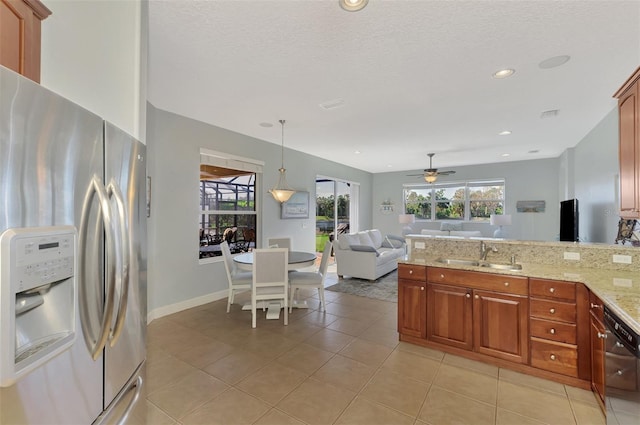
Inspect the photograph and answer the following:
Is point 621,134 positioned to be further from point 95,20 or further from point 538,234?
point 538,234

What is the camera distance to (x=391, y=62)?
252 cm

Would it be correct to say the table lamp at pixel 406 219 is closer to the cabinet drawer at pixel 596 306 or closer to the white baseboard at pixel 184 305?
the white baseboard at pixel 184 305

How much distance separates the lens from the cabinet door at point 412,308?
9.49 ft

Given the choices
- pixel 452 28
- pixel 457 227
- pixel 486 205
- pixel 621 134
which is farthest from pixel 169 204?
pixel 486 205

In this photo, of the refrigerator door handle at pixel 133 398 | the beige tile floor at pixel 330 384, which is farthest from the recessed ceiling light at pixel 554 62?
the refrigerator door handle at pixel 133 398

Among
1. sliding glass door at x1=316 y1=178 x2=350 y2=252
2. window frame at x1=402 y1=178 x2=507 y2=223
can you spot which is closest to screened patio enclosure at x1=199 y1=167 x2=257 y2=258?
sliding glass door at x1=316 y1=178 x2=350 y2=252

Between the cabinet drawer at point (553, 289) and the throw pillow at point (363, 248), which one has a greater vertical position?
the cabinet drawer at point (553, 289)

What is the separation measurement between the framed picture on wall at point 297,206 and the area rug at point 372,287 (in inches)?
65.1

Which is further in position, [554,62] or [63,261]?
[554,62]

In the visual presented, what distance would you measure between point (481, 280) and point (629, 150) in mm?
1477

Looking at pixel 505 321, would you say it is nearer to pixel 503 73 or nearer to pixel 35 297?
pixel 503 73

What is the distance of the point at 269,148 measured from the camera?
5.36 metres

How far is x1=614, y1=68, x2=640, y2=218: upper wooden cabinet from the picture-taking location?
6.55 feet

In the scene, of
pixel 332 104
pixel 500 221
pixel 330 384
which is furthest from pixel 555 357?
pixel 500 221
